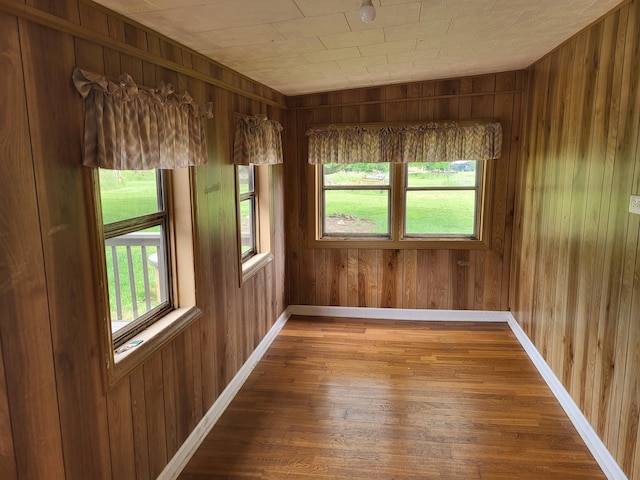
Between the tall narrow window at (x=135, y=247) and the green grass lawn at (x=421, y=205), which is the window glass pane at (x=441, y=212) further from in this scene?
the tall narrow window at (x=135, y=247)

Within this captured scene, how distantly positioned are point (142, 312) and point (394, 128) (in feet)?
9.51

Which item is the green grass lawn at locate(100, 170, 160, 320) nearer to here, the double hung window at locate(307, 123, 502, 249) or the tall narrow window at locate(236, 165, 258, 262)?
the tall narrow window at locate(236, 165, 258, 262)

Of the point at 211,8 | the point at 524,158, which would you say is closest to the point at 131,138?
the point at 211,8

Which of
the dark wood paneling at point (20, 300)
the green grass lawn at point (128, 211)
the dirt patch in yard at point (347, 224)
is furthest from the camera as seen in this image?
the dirt patch in yard at point (347, 224)

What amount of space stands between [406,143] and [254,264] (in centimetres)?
184

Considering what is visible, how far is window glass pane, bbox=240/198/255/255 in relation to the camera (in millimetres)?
3588

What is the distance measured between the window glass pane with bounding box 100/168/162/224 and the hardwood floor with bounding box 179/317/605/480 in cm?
142

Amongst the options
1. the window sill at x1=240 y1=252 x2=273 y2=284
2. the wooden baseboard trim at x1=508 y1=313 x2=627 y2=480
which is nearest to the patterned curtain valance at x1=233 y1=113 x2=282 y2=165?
the window sill at x1=240 y1=252 x2=273 y2=284

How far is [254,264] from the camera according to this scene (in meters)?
3.55

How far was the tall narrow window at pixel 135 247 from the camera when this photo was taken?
6.25 feet

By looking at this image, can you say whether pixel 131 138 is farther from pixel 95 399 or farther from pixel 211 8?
pixel 95 399

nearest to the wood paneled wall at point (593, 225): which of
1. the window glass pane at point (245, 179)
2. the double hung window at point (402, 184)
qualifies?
the double hung window at point (402, 184)

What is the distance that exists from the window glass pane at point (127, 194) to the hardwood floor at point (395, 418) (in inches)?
55.9

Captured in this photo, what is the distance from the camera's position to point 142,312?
7.27ft
